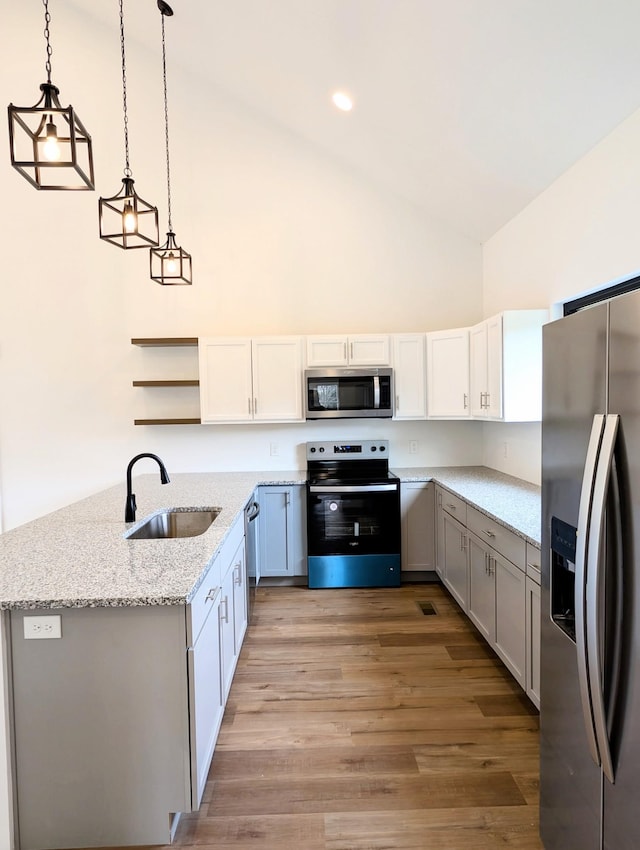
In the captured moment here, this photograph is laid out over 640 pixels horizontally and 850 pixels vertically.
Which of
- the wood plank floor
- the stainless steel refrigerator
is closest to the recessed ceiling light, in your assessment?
the stainless steel refrigerator

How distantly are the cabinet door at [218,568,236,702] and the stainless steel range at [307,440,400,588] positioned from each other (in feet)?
4.33

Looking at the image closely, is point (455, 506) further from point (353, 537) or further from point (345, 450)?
point (345, 450)

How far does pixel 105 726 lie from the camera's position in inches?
59.1

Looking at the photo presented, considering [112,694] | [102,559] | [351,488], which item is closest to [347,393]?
[351,488]

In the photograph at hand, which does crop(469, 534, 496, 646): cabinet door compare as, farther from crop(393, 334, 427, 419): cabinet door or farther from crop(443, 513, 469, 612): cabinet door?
crop(393, 334, 427, 419): cabinet door

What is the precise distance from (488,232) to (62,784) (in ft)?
14.2

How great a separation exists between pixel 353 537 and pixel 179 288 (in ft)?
8.62

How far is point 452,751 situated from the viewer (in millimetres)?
1960

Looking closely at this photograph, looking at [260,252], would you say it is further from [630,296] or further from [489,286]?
[630,296]

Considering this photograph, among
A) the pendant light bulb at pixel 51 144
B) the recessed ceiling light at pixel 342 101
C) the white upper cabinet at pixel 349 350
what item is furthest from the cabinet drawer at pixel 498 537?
the recessed ceiling light at pixel 342 101

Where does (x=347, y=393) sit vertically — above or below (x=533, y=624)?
above

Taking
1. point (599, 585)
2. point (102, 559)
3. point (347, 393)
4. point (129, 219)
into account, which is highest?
point (129, 219)

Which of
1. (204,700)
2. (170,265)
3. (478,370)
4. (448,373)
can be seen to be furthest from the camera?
(448,373)

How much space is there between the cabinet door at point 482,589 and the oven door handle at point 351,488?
879 mm
